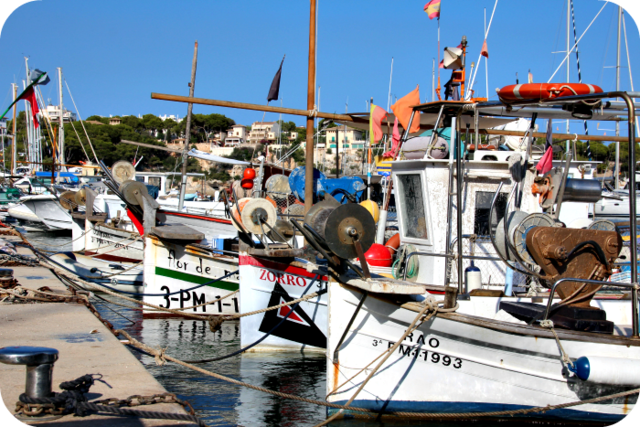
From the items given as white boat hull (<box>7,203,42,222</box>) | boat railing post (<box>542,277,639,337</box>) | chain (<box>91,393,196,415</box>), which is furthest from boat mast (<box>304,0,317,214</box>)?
white boat hull (<box>7,203,42,222</box>)

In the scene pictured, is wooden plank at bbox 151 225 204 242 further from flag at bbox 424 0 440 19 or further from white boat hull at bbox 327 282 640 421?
flag at bbox 424 0 440 19

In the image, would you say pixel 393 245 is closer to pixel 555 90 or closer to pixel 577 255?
pixel 577 255

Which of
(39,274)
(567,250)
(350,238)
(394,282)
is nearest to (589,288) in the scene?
(567,250)

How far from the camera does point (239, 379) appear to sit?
8.88m

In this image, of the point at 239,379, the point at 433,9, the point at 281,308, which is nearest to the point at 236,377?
the point at 239,379

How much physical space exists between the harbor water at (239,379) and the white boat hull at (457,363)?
303mm

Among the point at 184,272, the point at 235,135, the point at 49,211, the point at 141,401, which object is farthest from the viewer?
the point at 235,135

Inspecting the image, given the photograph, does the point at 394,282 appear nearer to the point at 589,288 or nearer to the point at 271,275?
the point at 589,288

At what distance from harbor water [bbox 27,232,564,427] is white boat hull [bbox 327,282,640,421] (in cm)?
30

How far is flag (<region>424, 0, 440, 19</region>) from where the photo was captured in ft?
34.6

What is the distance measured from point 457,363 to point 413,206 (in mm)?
2717

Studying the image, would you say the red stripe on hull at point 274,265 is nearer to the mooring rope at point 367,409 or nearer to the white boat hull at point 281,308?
the white boat hull at point 281,308

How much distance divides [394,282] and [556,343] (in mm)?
→ 1852

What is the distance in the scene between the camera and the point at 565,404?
225 inches
